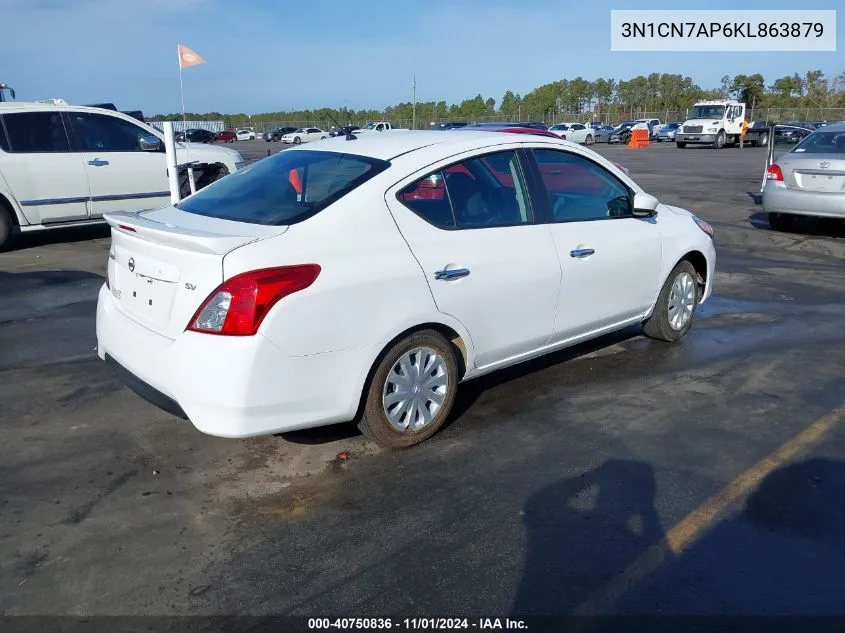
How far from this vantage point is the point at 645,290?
5398mm

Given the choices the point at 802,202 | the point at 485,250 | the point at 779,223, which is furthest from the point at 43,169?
the point at 779,223

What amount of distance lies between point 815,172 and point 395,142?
8.38m

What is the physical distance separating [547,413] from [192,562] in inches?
92.8

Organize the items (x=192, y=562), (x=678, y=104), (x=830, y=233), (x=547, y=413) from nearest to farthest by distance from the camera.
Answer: (x=192, y=562)
(x=547, y=413)
(x=830, y=233)
(x=678, y=104)

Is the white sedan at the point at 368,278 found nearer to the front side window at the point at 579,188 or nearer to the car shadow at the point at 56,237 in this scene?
the front side window at the point at 579,188

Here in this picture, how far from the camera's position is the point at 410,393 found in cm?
397

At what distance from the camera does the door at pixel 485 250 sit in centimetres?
394

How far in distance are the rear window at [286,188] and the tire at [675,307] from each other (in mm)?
2759

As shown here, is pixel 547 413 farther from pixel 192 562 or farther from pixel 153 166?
pixel 153 166

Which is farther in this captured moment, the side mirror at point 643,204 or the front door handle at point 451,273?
the side mirror at point 643,204

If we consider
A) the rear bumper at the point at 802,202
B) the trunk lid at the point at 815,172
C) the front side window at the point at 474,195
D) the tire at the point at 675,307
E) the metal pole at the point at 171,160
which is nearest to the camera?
the front side window at the point at 474,195

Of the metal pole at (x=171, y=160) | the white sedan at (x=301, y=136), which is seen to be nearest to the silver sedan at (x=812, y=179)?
the metal pole at (x=171, y=160)

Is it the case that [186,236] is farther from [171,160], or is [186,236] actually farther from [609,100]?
[609,100]

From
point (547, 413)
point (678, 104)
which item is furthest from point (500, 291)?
point (678, 104)
